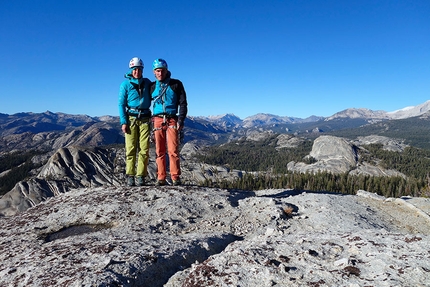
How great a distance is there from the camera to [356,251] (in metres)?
7.32

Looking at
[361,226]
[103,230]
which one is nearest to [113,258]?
[103,230]

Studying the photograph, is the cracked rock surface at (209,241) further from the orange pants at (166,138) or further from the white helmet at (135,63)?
the white helmet at (135,63)

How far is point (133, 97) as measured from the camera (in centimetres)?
1324

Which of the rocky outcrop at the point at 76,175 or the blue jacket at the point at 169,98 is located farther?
the rocky outcrop at the point at 76,175

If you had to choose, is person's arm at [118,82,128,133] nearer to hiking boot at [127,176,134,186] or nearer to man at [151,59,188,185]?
man at [151,59,188,185]

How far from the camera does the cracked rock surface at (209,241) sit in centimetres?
637

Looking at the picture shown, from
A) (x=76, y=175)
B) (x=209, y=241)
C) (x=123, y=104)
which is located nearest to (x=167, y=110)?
(x=123, y=104)

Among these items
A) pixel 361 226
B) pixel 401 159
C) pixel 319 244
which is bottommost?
pixel 401 159

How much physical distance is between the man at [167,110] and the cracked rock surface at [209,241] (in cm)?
248

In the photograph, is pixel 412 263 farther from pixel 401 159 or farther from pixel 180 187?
pixel 401 159

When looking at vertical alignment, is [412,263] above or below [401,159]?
above

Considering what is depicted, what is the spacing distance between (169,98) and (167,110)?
0.61 m

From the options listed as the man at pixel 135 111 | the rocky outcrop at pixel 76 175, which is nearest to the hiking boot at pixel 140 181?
the man at pixel 135 111

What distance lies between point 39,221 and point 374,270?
12.9 metres
